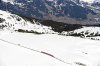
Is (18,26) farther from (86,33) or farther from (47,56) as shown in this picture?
(47,56)

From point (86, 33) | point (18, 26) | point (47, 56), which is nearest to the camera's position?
point (47, 56)

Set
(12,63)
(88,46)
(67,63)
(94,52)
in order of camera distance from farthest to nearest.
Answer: (88,46)
(94,52)
(67,63)
(12,63)

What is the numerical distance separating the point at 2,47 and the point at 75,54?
10.6 feet

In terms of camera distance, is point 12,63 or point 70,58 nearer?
point 12,63

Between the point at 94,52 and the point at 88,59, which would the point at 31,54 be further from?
the point at 94,52

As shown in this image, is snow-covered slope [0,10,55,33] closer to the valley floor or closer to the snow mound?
the snow mound

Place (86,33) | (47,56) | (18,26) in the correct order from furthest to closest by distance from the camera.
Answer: (18,26) < (86,33) < (47,56)

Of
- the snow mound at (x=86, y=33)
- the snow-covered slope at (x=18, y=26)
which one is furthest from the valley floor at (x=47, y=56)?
the snow-covered slope at (x=18, y=26)

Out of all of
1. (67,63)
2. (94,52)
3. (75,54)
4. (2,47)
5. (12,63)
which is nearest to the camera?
(12,63)

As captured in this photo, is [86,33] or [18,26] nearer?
[86,33]

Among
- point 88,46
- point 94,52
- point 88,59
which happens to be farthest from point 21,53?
point 88,46

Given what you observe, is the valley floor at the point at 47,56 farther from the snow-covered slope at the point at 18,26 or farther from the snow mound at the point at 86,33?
the snow-covered slope at the point at 18,26

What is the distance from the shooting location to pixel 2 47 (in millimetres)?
11625

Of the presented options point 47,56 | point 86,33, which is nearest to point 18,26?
point 86,33
